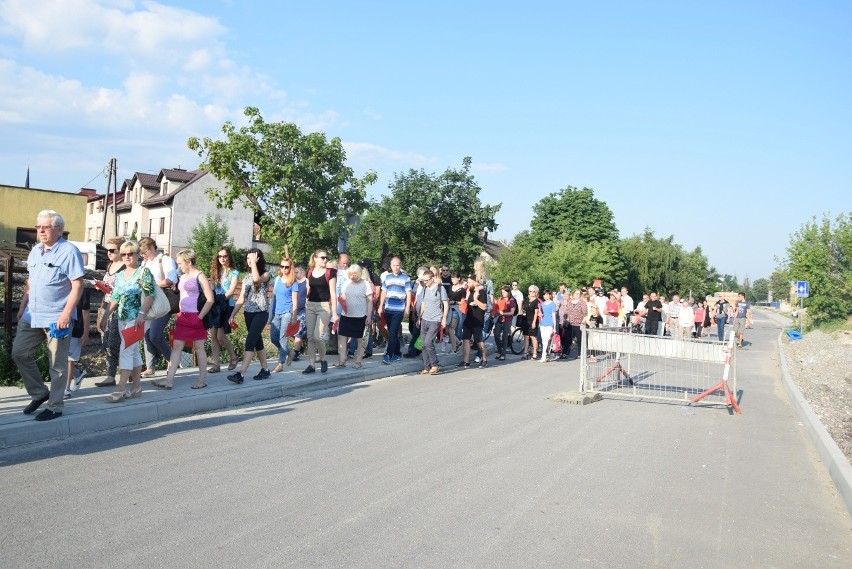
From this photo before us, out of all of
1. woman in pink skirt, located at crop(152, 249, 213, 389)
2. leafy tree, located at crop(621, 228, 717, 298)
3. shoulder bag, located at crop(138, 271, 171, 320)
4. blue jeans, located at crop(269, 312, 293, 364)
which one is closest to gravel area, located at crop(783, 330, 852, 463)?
woman in pink skirt, located at crop(152, 249, 213, 389)

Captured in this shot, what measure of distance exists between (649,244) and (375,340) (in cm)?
6123

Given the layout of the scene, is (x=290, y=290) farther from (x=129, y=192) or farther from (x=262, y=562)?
(x=129, y=192)

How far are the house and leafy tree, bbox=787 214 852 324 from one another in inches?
1473

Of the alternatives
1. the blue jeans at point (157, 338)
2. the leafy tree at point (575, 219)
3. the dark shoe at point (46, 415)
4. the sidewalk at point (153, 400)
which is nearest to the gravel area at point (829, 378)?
the sidewalk at point (153, 400)

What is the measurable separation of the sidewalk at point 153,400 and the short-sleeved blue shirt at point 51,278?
1.01 meters

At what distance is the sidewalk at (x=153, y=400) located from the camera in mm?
6969

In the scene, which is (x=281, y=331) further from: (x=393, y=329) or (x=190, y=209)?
(x=190, y=209)

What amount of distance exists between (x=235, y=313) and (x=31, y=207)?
132 feet

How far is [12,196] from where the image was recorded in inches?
1722

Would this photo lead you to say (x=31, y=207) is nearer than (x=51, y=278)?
No

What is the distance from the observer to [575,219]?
63.9 m

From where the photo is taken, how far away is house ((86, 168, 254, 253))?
5594 centimetres

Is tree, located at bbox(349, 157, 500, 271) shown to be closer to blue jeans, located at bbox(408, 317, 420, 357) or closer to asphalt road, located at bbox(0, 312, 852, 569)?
blue jeans, located at bbox(408, 317, 420, 357)

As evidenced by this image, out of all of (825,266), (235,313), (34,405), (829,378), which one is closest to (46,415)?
(34,405)
